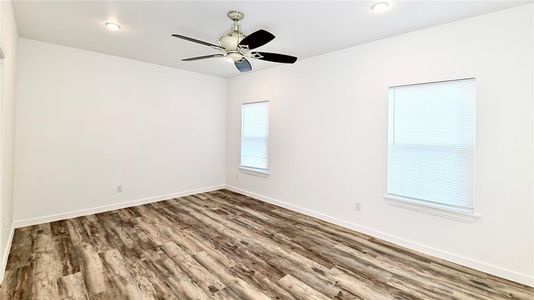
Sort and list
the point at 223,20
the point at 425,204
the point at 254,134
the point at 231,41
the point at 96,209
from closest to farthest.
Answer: the point at 231,41 < the point at 223,20 < the point at 425,204 < the point at 96,209 < the point at 254,134

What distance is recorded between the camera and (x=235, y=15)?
260 centimetres

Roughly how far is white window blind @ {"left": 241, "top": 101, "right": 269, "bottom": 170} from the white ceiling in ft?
5.36

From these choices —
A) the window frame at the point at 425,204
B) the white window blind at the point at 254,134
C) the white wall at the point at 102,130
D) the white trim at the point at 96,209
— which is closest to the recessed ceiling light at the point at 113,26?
the white wall at the point at 102,130

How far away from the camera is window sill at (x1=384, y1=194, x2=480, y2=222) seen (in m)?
2.60

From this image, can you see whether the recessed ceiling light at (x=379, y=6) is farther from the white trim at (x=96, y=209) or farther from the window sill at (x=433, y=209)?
the white trim at (x=96, y=209)

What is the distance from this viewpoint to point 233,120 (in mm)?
5730

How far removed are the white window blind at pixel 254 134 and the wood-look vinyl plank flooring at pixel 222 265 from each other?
1.63 meters

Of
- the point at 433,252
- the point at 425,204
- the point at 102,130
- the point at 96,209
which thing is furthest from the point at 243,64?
the point at 96,209

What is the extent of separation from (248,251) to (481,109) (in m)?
2.96

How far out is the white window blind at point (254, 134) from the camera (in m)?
5.02

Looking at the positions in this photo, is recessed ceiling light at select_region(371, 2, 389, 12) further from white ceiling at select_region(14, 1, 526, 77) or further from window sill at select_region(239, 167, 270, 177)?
window sill at select_region(239, 167, 270, 177)

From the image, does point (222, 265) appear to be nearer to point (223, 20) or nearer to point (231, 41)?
point (231, 41)

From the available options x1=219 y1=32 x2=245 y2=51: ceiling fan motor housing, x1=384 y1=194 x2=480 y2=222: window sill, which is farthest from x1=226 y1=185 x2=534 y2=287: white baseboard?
x1=219 y1=32 x2=245 y2=51: ceiling fan motor housing

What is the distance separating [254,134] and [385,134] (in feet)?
8.98
